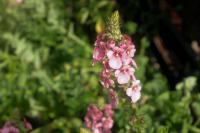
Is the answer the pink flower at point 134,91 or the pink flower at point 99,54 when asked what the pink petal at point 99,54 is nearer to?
the pink flower at point 99,54

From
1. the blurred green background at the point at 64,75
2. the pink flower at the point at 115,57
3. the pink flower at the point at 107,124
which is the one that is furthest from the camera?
the blurred green background at the point at 64,75

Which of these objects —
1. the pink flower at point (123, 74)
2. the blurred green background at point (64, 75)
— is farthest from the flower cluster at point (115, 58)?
the blurred green background at point (64, 75)

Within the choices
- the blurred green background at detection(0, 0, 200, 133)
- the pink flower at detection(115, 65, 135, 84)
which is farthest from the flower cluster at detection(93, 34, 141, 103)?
the blurred green background at detection(0, 0, 200, 133)

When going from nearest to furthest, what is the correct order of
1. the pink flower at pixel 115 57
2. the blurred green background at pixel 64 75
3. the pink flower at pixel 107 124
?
the pink flower at pixel 115 57 → the pink flower at pixel 107 124 → the blurred green background at pixel 64 75

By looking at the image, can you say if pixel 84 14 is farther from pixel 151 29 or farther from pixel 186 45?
pixel 186 45

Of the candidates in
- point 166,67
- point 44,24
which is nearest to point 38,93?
point 44,24

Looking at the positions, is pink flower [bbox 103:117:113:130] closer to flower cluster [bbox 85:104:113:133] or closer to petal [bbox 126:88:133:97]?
flower cluster [bbox 85:104:113:133]
